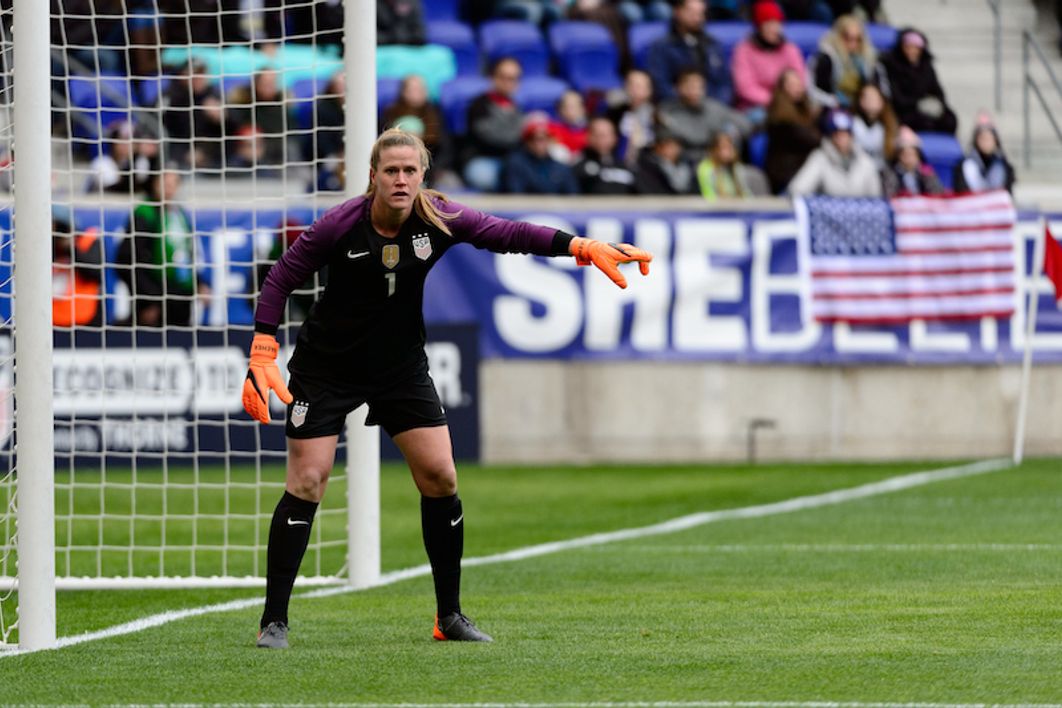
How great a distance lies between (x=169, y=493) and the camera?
50.2 feet

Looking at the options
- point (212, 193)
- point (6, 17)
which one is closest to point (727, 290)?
point (212, 193)

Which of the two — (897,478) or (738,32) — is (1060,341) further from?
(738,32)

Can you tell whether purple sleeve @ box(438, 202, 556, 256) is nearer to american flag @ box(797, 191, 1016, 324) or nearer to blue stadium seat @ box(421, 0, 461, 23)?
american flag @ box(797, 191, 1016, 324)

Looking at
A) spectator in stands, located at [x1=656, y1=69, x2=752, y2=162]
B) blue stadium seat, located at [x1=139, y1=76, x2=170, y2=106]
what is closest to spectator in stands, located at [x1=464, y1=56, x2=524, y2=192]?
spectator in stands, located at [x1=656, y1=69, x2=752, y2=162]

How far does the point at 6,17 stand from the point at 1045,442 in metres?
10.2

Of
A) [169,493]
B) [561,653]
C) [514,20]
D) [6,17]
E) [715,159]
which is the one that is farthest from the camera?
[514,20]

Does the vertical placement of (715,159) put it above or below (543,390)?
above

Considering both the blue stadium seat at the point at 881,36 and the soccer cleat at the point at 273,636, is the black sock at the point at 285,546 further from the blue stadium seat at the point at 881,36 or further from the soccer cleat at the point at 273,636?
the blue stadium seat at the point at 881,36

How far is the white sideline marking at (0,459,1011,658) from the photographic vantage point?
8398mm

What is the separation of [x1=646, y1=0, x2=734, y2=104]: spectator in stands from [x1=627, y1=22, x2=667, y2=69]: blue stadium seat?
0.47 m

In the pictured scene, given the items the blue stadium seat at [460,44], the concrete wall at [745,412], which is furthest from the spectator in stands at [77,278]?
the blue stadium seat at [460,44]

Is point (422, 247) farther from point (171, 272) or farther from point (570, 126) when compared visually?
point (570, 126)

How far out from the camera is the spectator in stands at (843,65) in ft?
69.3

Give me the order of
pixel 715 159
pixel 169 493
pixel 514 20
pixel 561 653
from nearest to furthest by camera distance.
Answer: pixel 561 653
pixel 169 493
pixel 715 159
pixel 514 20
